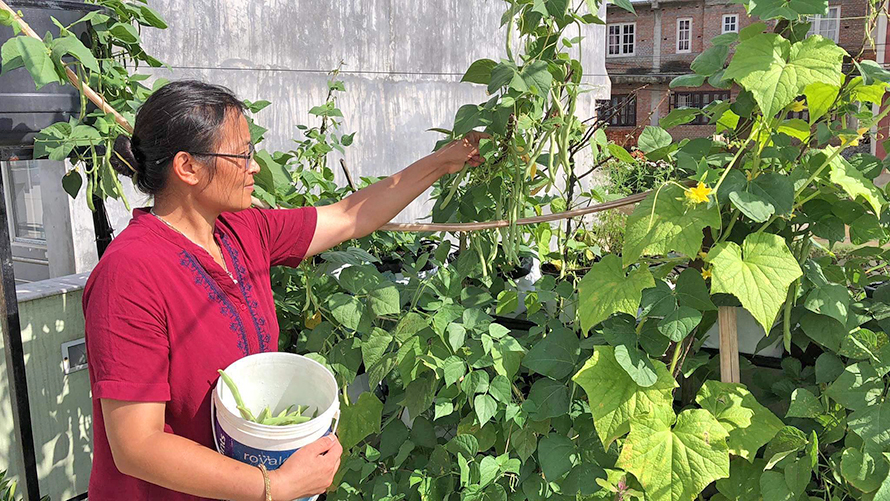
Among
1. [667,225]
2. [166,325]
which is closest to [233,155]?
[166,325]

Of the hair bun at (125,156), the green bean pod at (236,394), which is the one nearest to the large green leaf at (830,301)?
the green bean pod at (236,394)

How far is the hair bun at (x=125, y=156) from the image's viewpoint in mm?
1378

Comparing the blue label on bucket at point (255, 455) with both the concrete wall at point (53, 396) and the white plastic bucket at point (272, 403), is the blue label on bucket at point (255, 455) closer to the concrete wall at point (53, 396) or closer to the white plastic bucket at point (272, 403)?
the white plastic bucket at point (272, 403)

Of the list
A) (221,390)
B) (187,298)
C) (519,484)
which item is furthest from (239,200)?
(519,484)

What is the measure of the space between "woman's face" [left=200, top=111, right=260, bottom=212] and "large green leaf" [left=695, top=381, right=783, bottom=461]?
35.6 inches

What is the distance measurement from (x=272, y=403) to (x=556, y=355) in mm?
534

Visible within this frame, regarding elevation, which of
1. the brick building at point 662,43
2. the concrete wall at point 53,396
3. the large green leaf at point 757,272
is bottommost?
the concrete wall at point 53,396

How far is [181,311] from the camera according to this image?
4.14 ft

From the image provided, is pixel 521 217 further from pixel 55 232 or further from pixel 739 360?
pixel 55 232

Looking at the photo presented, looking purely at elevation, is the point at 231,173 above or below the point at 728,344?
above

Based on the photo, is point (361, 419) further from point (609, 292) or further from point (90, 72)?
point (90, 72)

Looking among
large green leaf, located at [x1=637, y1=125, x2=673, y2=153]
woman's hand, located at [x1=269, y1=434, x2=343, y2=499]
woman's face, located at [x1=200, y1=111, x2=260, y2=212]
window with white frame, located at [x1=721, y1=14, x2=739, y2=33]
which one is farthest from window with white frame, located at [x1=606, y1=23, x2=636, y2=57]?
woman's hand, located at [x1=269, y1=434, x2=343, y2=499]

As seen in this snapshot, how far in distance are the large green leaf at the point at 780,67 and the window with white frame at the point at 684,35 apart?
92.1 ft

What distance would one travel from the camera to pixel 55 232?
2.82 meters
